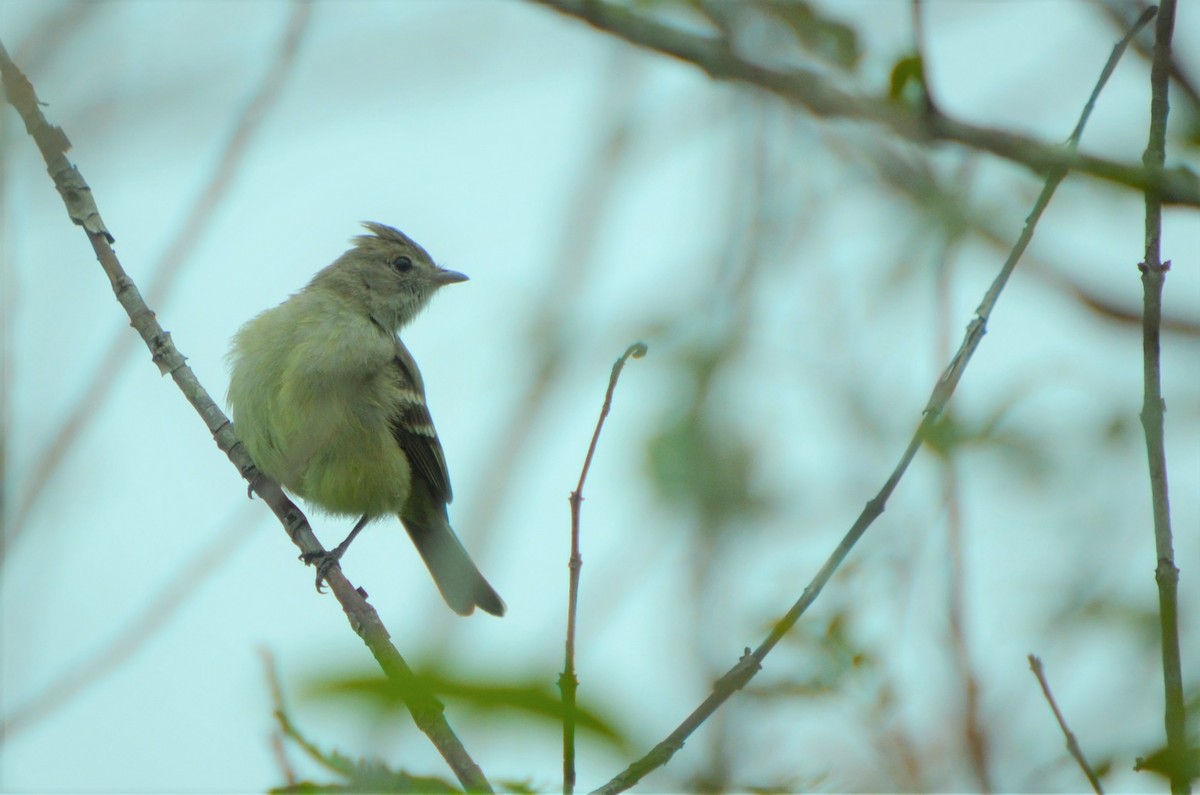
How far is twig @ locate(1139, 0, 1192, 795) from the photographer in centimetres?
239

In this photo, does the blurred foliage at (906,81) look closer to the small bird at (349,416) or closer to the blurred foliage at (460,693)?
the blurred foliage at (460,693)

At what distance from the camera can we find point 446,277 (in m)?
8.91

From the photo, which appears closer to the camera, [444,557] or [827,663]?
[827,663]

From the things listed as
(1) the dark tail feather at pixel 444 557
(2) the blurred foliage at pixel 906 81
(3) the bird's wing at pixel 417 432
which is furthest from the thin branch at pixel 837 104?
(1) the dark tail feather at pixel 444 557

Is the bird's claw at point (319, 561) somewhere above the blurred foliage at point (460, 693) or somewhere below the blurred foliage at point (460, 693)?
above

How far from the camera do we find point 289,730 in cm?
248

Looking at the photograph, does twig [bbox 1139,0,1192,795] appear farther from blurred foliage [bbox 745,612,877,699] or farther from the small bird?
the small bird

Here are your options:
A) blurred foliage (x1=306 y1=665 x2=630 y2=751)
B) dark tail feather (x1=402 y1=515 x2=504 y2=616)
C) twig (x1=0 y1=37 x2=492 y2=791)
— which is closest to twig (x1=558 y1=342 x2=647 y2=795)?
blurred foliage (x1=306 y1=665 x2=630 y2=751)

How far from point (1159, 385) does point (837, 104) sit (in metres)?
1.06

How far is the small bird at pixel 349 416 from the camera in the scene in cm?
674

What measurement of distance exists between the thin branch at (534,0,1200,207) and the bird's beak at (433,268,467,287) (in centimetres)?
606

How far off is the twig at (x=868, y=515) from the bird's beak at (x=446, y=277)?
20.0 feet

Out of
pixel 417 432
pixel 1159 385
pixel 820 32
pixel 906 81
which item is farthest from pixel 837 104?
pixel 417 432

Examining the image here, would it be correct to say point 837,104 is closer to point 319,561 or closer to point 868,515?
point 868,515
